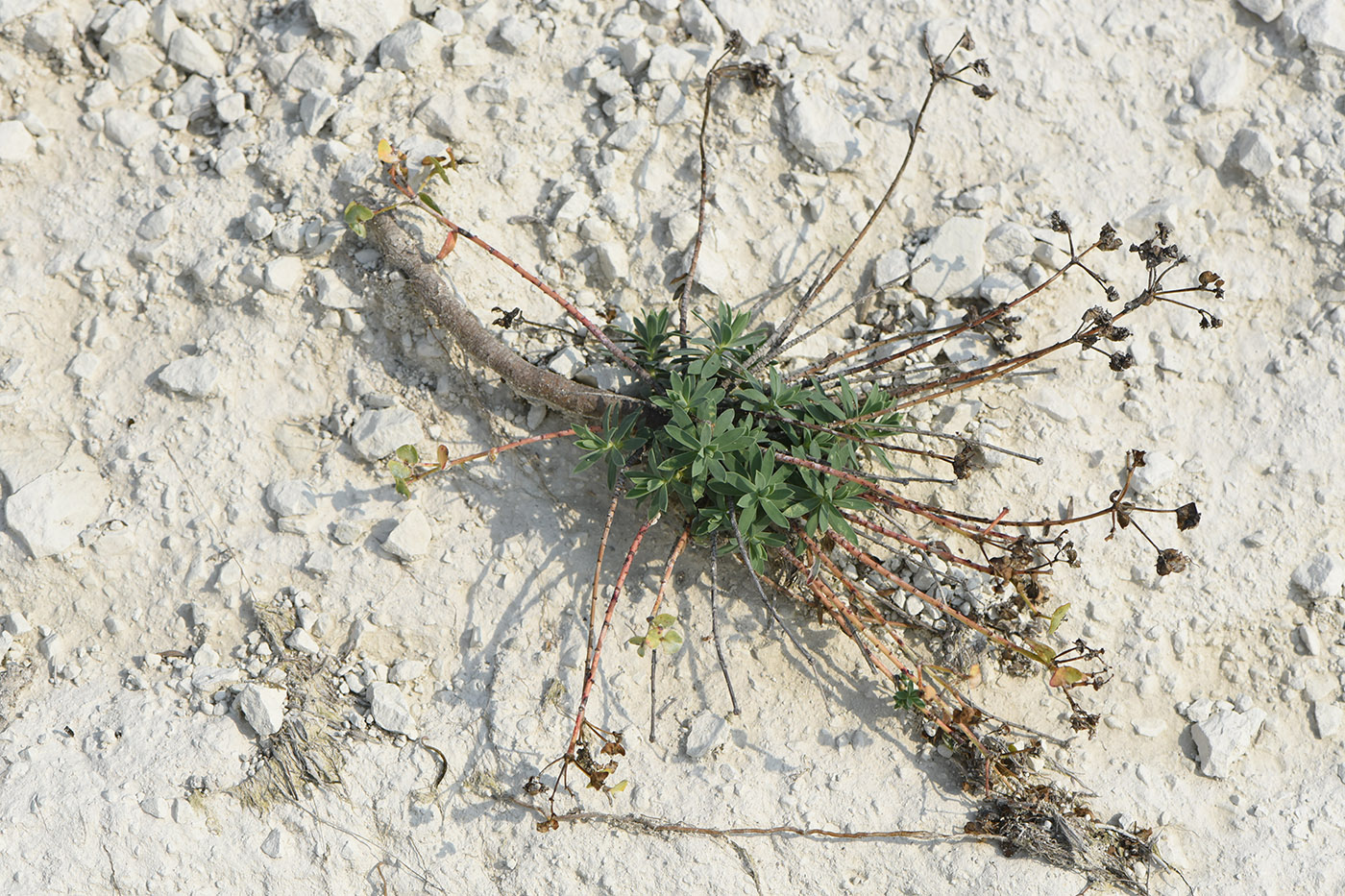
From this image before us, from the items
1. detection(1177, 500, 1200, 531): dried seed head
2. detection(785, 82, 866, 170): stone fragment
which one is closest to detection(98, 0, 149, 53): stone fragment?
detection(785, 82, 866, 170): stone fragment

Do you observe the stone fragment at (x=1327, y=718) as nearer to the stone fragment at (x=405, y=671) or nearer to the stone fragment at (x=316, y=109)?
the stone fragment at (x=405, y=671)

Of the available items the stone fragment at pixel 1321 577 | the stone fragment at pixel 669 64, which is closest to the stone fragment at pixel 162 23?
the stone fragment at pixel 669 64

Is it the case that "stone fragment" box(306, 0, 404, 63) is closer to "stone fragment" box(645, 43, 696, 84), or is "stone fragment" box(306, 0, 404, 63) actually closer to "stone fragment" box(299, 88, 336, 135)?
"stone fragment" box(299, 88, 336, 135)

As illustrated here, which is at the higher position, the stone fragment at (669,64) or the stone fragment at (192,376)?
the stone fragment at (669,64)

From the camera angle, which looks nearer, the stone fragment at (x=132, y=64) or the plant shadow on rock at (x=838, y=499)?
the plant shadow on rock at (x=838, y=499)

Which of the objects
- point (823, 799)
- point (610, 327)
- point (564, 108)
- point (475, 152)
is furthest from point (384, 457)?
point (823, 799)

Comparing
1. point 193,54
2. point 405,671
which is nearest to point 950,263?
point 405,671

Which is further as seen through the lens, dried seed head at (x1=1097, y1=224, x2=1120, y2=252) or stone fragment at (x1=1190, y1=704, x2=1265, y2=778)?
stone fragment at (x1=1190, y1=704, x2=1265, y2=778)
